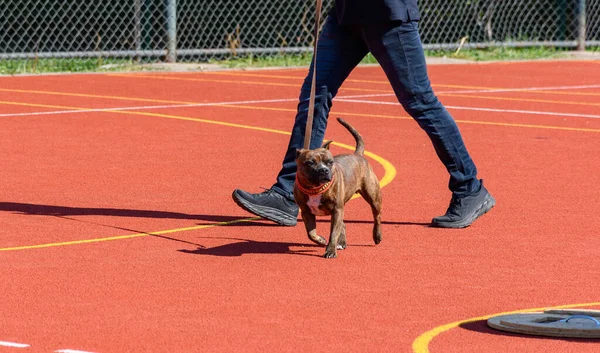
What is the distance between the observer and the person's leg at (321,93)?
24.2 ft

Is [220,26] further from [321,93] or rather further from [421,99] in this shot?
[421,99]

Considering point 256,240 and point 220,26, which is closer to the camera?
point 256,240

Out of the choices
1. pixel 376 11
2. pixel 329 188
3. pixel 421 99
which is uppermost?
pixel 376 11

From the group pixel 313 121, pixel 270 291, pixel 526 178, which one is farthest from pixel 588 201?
pixel 270 291

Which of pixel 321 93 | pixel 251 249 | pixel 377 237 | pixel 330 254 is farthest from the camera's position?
pixel 321 93

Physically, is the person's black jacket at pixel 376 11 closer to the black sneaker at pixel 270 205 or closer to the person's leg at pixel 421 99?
the person's leg at pixel 421 99

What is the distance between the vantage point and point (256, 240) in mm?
6828

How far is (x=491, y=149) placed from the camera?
1029 centimetres

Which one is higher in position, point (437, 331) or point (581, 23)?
point (581, 23)

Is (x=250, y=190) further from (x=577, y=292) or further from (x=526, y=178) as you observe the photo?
(x=577, y=292)

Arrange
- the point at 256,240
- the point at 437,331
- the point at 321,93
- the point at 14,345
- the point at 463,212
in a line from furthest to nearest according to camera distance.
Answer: the point at 321,93, the point at 463,212, the point at 256,240, the point at 437,331, the point at 14,345

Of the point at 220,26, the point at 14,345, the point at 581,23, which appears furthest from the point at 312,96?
the point at 581,23

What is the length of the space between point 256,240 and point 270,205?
487 mm

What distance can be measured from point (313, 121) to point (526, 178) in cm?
210
